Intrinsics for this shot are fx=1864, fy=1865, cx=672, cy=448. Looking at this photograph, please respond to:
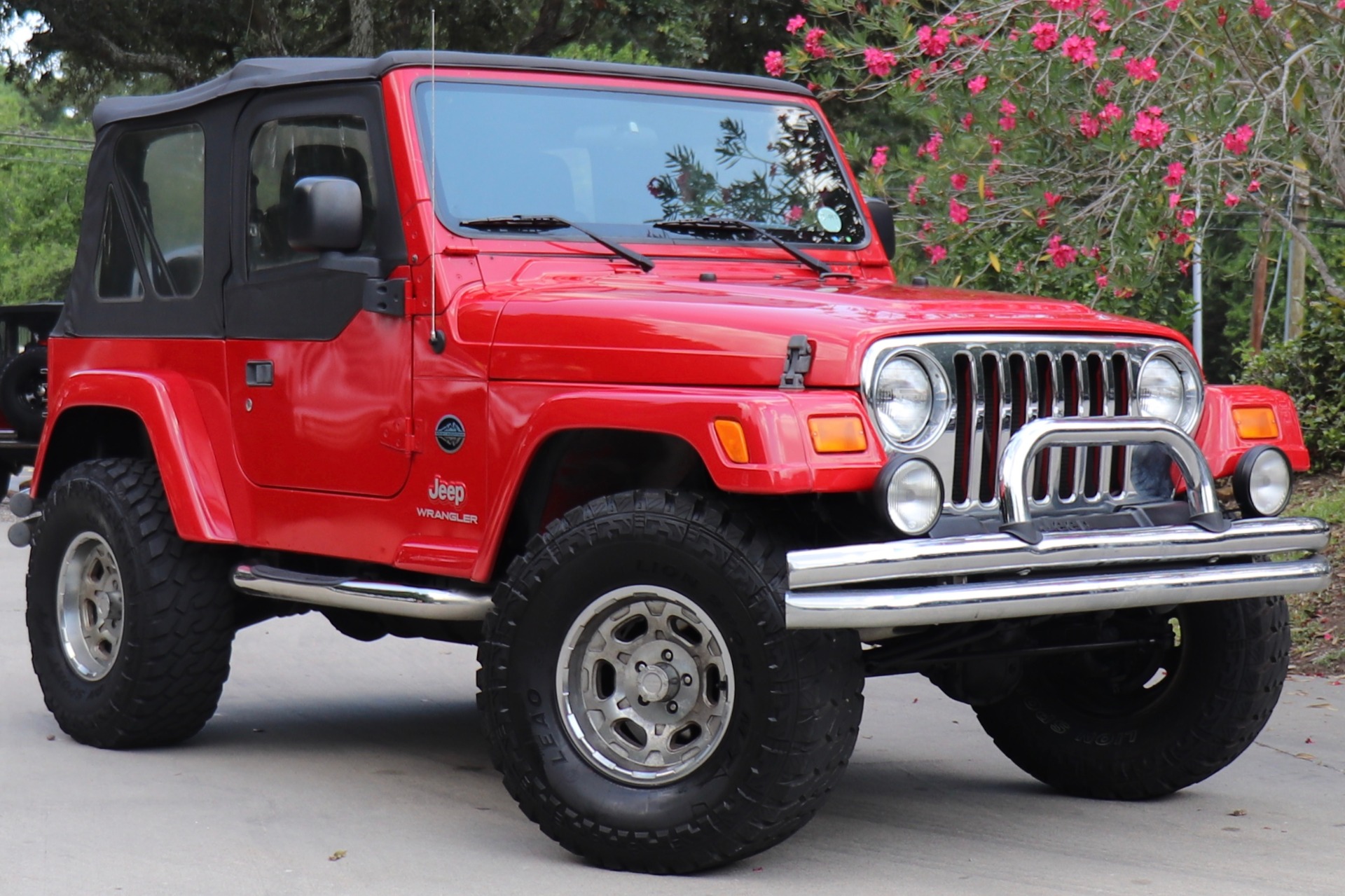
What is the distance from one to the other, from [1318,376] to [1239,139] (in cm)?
470

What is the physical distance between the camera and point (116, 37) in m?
20.6

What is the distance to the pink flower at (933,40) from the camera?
907cm

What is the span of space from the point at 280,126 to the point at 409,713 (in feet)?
8.14

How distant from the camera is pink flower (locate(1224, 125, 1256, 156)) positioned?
26.8 feet

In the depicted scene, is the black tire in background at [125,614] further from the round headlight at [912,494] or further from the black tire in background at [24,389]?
the black tire in background at [24,389]

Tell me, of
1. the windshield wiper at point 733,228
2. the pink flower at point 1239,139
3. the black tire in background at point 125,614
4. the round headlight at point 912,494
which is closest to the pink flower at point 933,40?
the pink flower at point 1239,139

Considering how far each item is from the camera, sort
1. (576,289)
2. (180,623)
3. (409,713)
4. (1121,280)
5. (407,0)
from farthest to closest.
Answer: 1. (407,0)
2. (1121,280)
3. (409,713)
4. (180,623)
5. (576,289)

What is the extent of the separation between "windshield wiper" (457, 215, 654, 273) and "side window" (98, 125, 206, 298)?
1315 millimetres

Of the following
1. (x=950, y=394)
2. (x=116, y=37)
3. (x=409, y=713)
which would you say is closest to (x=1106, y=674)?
(x=950, y=394)

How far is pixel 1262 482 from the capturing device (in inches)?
208

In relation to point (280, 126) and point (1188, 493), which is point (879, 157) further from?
point (1188, 493)

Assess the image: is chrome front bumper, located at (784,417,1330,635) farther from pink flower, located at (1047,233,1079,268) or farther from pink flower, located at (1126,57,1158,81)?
pink flower, located at (1047,233,1079,268)

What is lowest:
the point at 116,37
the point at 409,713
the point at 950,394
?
the point at 409,713

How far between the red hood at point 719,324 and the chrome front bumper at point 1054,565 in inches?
17.2
